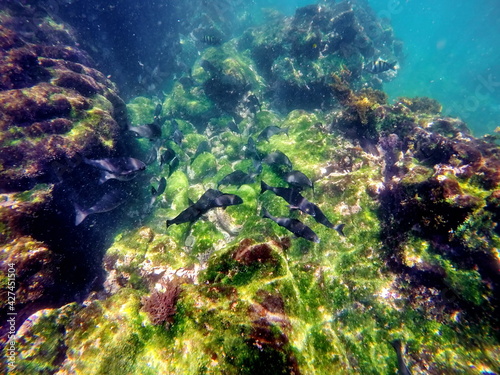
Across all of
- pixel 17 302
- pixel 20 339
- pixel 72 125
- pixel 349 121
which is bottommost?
pixel 17 302

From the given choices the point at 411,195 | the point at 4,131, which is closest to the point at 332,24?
the point at 411,195

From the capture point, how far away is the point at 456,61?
61.9m

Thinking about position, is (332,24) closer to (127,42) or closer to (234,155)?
(234,155)

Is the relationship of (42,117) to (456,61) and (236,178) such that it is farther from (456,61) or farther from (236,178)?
(456,61)

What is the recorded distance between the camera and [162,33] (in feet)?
56.1

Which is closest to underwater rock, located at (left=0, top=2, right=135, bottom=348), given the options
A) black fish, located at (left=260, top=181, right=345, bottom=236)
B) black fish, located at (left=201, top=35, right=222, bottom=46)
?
black fish, located at (left=260, top=181, right=345, bottom=236)

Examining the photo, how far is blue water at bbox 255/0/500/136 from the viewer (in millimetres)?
33219

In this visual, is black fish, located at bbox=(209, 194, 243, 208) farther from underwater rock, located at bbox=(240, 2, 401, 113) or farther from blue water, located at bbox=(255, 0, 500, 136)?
blue water, located at bbox=(255, 0, 500, 136)

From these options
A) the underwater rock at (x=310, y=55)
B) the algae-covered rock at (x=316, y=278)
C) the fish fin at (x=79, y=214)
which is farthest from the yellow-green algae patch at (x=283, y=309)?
the underwater rock at (x=310, y=55)

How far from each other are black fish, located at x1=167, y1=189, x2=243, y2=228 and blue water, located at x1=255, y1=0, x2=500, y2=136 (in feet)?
101

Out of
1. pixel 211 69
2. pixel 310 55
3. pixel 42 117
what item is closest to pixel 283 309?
pixel 42 117

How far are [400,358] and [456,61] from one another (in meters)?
87.3

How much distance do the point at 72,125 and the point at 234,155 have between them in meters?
5.60

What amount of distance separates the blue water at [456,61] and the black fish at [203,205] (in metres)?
30.8
